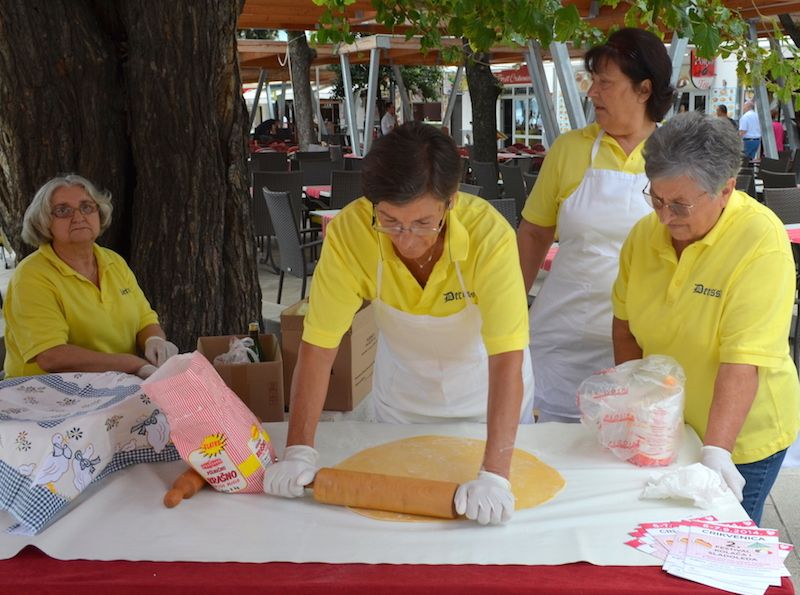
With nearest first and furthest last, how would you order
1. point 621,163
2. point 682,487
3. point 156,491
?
point 682,487
point 156,491
point 621,163

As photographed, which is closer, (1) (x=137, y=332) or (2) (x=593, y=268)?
(2) (x=593, y=268)

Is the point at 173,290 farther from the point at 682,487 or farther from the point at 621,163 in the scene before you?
the point at 682,487

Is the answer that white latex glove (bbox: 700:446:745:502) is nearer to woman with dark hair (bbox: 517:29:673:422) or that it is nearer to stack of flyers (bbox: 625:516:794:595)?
stack of flyers (bbox: 625:516:794:595)

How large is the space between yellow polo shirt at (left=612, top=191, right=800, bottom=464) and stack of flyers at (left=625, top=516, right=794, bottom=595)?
0.41 metres

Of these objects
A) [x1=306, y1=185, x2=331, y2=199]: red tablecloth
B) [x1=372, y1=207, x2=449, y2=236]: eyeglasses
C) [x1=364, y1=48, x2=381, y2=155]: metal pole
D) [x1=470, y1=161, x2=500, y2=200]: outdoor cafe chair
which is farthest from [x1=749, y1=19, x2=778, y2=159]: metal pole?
[x1=372, y1=207, x2=449, y2=236]: eyeglasses

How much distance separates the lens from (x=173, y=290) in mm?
3439

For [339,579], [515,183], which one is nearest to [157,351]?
[339,579]

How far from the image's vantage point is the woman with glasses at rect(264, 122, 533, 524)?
167cm

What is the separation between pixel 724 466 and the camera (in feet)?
5.69

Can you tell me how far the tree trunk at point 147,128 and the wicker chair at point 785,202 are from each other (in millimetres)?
3733

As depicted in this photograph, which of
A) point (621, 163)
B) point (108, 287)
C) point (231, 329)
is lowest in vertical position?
point (231, 329)

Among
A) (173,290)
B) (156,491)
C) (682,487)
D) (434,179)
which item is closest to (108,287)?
(173,290)

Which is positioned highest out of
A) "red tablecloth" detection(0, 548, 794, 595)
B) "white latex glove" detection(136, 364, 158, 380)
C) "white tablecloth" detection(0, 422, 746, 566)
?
"white latex glove" detection(136, 364, 158, 380)

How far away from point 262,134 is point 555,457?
21.3m
